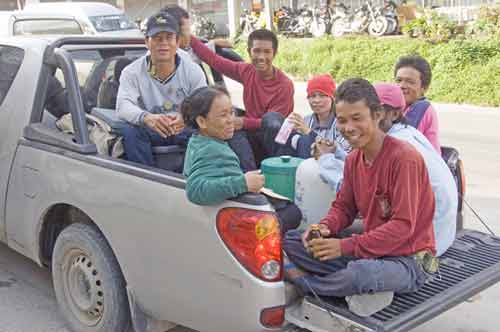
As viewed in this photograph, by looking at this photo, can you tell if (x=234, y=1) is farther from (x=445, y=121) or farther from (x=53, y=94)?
(x=53, y=94)

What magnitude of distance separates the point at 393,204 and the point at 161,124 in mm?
1600

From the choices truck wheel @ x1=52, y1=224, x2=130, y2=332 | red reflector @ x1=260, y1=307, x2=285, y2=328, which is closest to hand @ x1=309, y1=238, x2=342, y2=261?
red reflector @ x1=260, y1=307, x2=285, y2=328

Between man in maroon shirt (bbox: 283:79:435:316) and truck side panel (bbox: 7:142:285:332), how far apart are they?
0.97 ft

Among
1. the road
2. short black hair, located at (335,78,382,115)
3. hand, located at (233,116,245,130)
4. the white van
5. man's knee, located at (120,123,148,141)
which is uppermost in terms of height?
the white van

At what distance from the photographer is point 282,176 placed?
3.73 meters

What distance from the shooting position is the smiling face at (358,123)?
2889 mm

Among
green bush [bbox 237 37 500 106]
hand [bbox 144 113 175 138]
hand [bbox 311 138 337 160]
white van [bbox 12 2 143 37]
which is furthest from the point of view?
green bush [bbox 237 37 500 106]

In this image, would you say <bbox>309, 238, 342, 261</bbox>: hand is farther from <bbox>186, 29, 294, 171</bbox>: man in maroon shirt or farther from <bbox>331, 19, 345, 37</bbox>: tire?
<bbox>331, 19, 345, 37</bbox>: tire

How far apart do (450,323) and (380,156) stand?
162 cm

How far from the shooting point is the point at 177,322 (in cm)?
305

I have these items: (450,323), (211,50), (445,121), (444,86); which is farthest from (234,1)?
(450,323)

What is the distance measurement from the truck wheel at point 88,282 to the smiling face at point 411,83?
2234mm

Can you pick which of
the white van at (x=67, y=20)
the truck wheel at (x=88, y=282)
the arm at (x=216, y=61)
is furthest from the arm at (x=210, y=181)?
the white van at (x=67, y=20)

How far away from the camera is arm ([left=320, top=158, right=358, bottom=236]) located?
3.14 m
